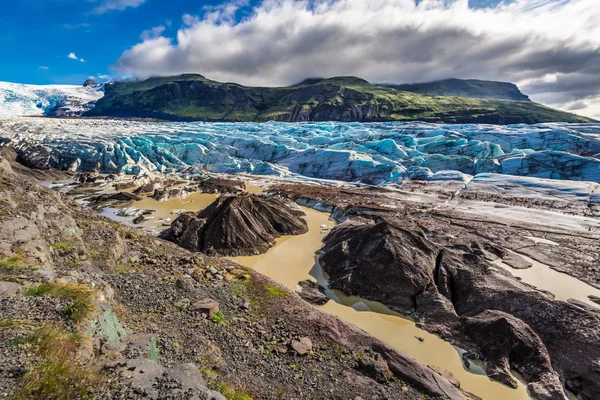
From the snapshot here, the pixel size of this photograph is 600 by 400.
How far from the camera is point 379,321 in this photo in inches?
631

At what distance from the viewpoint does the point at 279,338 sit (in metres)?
11.1

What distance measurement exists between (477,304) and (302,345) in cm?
1068

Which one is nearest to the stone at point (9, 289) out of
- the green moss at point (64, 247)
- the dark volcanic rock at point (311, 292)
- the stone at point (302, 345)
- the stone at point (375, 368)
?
the green moss at point (64, 247)

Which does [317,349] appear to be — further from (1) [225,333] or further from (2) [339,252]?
(2) [339,252]

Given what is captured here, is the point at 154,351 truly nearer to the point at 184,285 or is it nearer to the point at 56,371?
the point at 56,371

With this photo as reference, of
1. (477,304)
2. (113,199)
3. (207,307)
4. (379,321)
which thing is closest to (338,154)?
(113,199)

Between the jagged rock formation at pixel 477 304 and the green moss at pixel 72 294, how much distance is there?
14.0 m

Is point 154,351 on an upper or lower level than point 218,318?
upper

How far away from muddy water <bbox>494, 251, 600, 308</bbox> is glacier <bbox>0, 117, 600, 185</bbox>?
29.9 m

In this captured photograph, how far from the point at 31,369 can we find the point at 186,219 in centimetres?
2258

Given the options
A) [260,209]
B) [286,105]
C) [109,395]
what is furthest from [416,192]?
[286,105]

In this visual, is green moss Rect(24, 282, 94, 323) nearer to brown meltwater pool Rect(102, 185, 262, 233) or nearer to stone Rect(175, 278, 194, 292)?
stone Rect(175, 278, 194, 292)

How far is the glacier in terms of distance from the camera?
51.4 metres

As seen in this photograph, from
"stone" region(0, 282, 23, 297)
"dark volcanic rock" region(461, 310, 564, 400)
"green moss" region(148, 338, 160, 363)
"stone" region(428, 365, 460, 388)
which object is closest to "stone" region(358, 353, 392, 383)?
"stone" region(428, 365, 460, 388)
